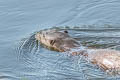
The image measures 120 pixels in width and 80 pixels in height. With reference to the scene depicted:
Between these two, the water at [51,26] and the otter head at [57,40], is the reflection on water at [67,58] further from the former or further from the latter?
the otter head at [57,40]

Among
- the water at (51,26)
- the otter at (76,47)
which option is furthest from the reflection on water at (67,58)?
the otter at (76,47)

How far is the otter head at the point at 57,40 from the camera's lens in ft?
27.5

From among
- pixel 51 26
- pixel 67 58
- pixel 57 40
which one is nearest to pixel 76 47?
pixel 67 58

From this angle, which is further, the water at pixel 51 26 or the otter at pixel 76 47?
the water at pixel 51 26

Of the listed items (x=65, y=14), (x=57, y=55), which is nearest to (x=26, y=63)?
(x=57, y=55)

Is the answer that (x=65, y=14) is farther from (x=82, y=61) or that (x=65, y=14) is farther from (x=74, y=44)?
(x=82, y=61)

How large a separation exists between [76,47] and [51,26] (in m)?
1.35

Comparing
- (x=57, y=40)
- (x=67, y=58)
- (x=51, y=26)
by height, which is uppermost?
(x=51, y=26)

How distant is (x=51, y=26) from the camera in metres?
9.38

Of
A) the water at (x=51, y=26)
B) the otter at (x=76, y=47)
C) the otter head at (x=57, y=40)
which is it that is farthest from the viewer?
the otter head at (x=57, y=40)

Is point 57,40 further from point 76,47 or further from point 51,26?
point 51,26

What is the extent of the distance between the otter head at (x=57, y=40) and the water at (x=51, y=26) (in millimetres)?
151

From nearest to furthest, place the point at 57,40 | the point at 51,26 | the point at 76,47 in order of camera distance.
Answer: the point at 76,47
the point at 57,40
the point at 51,26

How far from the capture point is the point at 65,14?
32.6 feet
